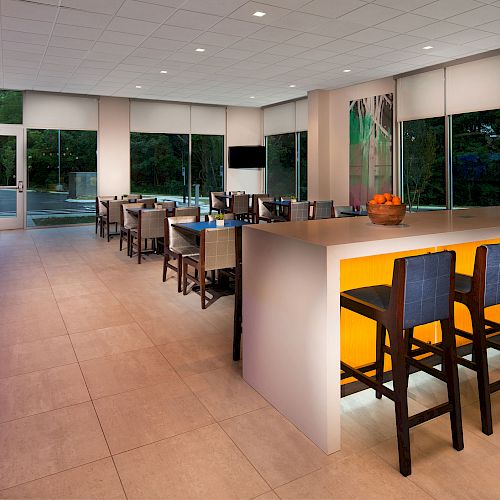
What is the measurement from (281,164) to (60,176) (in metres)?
6.48

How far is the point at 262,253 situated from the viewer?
2896mm

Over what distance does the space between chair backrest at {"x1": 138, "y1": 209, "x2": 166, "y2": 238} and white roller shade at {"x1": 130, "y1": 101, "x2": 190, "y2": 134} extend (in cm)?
670

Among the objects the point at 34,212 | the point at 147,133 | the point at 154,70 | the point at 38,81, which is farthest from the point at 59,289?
the point at 147,133

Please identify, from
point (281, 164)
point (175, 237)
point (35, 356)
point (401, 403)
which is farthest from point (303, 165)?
point (401, 403)

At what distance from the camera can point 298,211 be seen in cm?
867

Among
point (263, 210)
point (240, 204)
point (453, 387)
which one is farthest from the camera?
point (240, 204)

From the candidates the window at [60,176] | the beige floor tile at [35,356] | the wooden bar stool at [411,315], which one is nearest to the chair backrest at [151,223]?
the beige floor tile at [35,356]

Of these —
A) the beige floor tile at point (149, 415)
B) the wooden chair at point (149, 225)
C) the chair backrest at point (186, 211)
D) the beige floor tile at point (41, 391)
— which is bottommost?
the beige floor tile at point (149, 415)

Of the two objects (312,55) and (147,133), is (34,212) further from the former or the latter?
(312,55)

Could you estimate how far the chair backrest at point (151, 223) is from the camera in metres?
7.33

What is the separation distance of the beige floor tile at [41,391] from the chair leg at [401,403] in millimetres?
1905

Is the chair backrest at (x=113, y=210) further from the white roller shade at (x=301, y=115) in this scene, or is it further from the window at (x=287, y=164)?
the white roller shade at (x=301, y=115)

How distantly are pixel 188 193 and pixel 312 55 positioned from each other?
7339mm

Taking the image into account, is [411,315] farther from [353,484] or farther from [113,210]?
[113,210]
